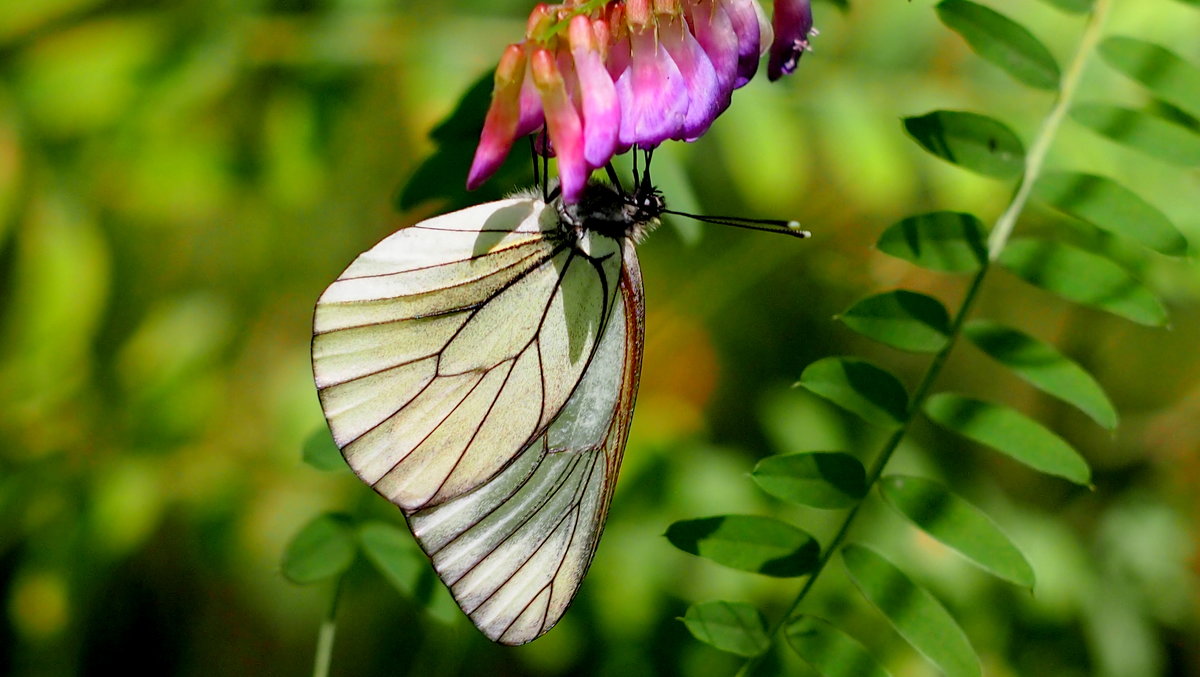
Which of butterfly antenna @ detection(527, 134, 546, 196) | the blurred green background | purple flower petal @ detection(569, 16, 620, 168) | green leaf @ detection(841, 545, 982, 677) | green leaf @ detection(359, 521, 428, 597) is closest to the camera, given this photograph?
purple flower petal @ detection(569, 16, 620, 168)

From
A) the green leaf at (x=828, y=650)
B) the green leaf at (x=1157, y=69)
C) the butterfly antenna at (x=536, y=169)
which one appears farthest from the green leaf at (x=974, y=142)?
the green leaf at (x=828, y=650)

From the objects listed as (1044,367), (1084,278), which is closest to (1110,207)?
(1084,278)

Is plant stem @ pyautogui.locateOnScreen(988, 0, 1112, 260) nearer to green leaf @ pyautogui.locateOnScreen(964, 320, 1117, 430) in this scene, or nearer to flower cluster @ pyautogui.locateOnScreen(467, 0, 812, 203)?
green leaf @ pyautogui.locateOnScreen(964, 320, 1117, 430)

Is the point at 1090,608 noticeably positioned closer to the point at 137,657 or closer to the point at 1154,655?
the point at 1154,655

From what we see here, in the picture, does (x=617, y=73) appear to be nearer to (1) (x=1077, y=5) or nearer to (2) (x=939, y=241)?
(2) (x=939, y=241)

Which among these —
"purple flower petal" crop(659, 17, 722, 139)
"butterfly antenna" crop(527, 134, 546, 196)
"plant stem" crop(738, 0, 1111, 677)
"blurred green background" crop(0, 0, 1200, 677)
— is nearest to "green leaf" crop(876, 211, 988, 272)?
"plant stem" crop(738, 0, 1111, 677)

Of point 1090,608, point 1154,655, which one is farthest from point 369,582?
point 1154,655
